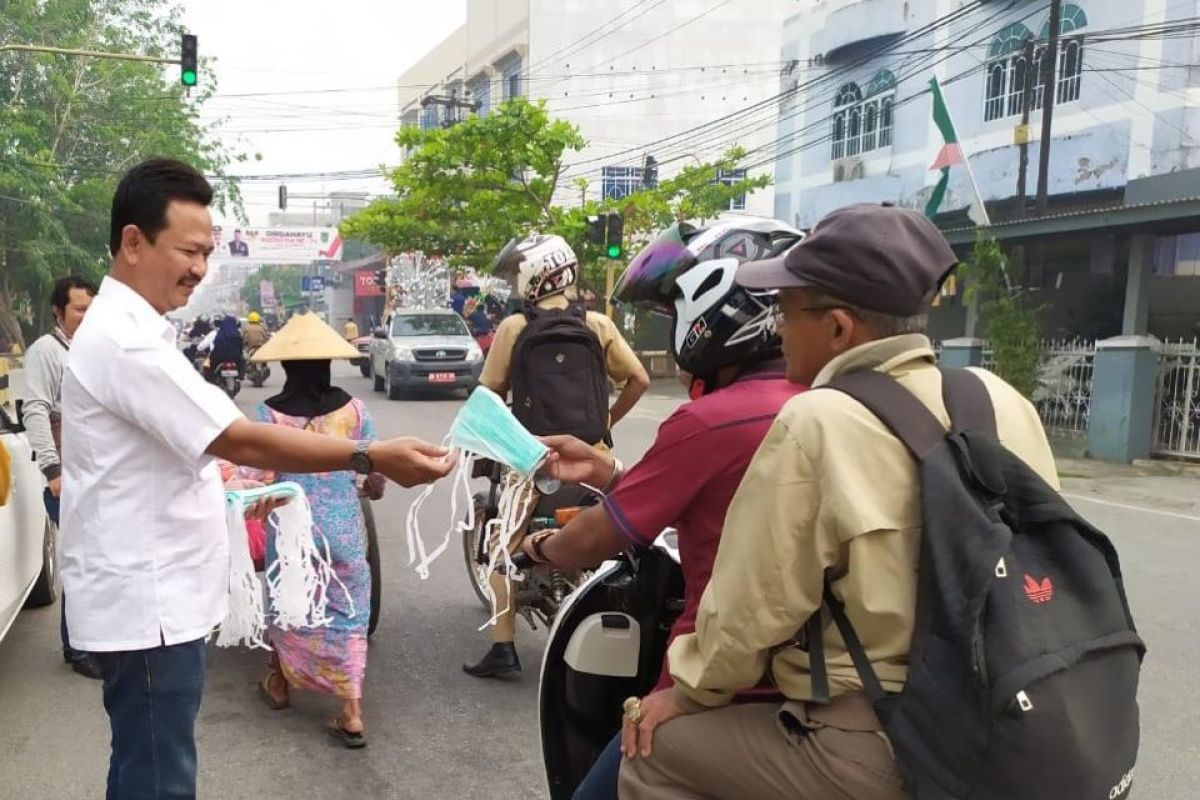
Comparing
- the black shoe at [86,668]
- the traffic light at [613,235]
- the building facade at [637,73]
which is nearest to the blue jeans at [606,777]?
the black shoe at [86,668]

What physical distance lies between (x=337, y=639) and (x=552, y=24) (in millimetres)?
32528

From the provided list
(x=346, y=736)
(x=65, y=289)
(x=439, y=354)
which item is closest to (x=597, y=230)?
(x=439, y=354)

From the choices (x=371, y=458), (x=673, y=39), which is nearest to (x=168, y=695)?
(x=371, y=458)

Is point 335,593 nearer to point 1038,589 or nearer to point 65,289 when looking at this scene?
point 65,289

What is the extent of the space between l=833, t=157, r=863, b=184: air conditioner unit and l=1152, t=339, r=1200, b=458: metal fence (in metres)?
9.84

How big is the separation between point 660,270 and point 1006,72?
17186mm

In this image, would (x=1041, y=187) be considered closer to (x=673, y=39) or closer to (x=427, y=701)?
(x=427, y=701)

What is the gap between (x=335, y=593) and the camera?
3.74m

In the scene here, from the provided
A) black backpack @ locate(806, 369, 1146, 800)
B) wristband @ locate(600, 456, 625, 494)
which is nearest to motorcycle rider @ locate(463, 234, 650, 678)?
Answer: wristband @ locate(600, 456, 625, 494)

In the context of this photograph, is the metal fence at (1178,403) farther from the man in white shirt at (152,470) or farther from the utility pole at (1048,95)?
the man in white shirt at (152,470)

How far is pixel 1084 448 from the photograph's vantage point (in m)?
12.5

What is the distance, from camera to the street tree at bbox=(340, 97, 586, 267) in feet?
65.3

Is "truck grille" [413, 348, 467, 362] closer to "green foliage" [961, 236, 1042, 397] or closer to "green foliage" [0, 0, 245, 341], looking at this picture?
"green foliage" [961, 236, 1042, 397]

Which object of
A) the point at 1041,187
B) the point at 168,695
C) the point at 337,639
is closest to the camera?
the point at 168,695
